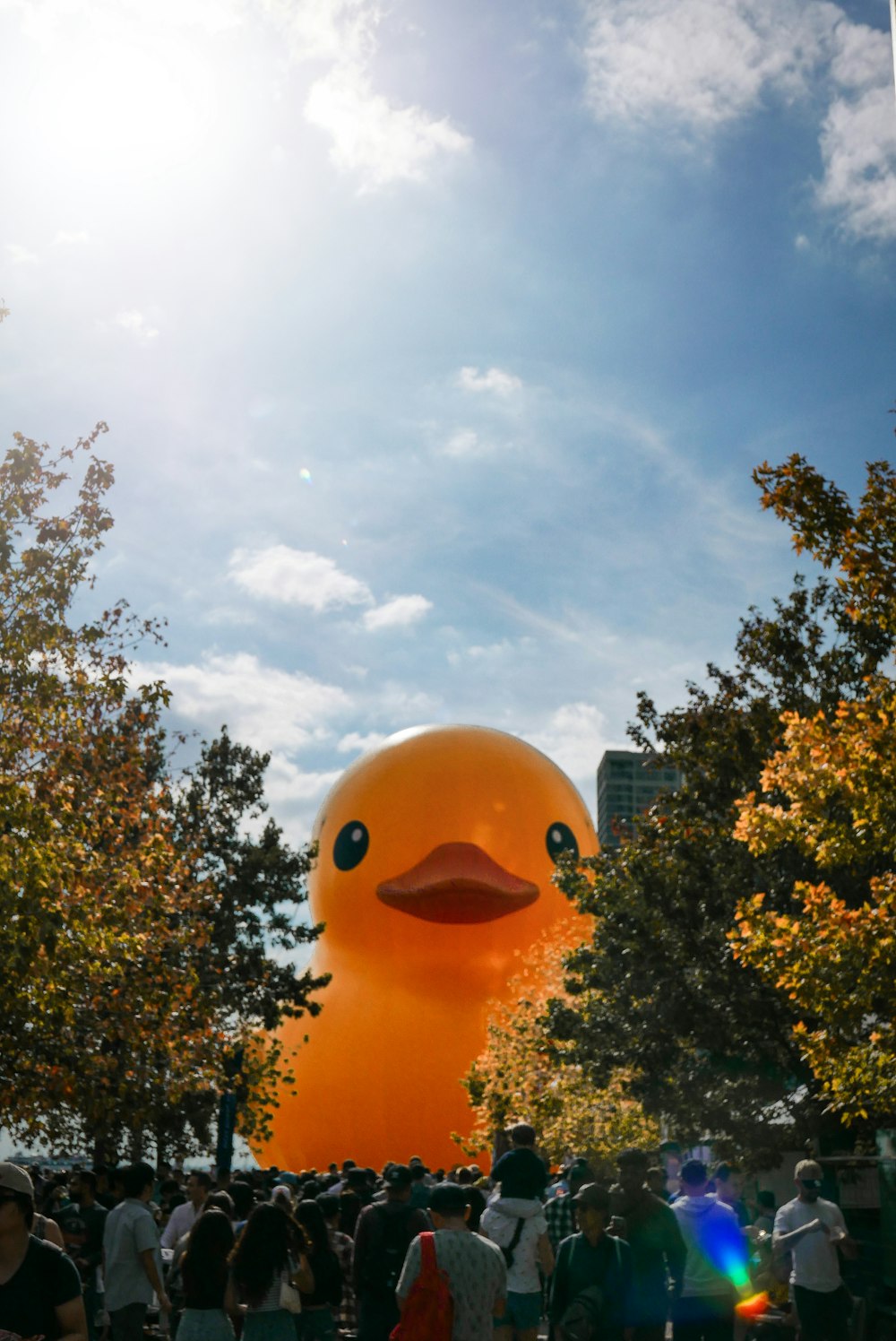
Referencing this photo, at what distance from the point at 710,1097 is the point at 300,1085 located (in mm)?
9165

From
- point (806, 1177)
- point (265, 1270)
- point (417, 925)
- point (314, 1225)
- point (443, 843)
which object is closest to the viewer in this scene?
point (265, 1270)

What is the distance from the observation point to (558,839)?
2469cm

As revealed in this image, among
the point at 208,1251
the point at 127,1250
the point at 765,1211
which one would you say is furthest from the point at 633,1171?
the point at 765,1211

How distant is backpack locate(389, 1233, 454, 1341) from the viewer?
206 inches

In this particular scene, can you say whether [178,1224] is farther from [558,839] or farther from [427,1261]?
[558,839]

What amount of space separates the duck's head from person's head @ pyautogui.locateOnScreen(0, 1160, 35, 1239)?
60.3 ft

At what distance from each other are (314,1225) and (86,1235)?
295 centimetres

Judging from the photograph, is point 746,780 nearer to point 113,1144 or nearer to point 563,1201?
point 563,1201

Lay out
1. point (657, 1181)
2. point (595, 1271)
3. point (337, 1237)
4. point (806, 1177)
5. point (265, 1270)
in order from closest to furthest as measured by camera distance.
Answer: point (265, 1270), point (595, 1271), point (806, 1177), point (337, 1237), point (657, 1181)

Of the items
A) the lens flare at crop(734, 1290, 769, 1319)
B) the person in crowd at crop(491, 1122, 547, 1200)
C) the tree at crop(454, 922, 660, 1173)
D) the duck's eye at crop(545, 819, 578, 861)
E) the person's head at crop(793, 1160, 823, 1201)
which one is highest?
the duck's eye at crop(545, 819, 578, 861)

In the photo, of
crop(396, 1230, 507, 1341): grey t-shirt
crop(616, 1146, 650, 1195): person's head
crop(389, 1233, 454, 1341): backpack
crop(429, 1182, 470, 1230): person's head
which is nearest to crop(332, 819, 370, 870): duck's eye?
crop(616, 1146, 650, 1195): person's head

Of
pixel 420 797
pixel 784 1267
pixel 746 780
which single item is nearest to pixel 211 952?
pixel 420 797

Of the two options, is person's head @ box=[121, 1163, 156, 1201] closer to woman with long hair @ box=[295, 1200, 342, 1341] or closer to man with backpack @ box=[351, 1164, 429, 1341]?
woman with long hair @ box=[295, 1200, 342, 1341]

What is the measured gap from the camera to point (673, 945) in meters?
16.8
